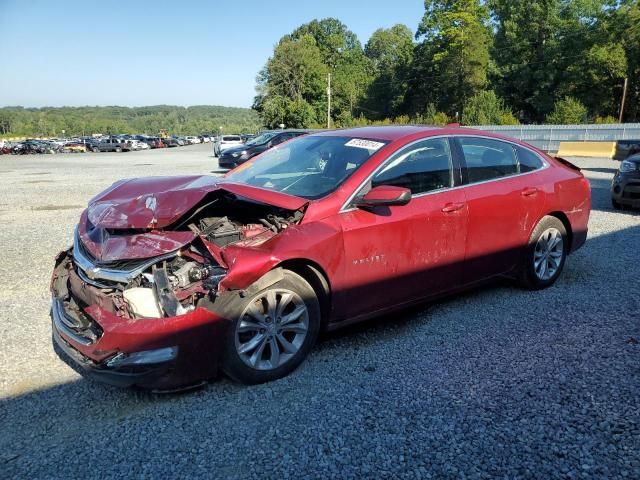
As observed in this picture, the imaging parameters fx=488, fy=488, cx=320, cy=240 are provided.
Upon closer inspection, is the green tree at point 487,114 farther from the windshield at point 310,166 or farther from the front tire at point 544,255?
the windshield at point 310,166

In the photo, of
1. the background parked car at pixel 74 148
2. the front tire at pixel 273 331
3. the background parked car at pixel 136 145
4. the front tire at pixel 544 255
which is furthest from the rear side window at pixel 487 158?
the background parked car at pixel 74 148

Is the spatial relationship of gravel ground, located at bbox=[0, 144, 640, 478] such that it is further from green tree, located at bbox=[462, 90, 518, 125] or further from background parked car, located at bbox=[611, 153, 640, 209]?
green tree, located at bbox=[462, 90, 518, 125]

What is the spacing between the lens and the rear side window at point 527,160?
478cm

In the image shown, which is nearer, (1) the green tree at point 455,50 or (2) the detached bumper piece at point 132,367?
(2) the detached bumper piece at point 132,367

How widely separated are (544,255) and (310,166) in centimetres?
263

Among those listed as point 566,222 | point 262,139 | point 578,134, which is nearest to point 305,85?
point 578,134

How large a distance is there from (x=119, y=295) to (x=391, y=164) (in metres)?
2.17

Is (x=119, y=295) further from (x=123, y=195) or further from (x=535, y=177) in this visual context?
(x=535, y=177)

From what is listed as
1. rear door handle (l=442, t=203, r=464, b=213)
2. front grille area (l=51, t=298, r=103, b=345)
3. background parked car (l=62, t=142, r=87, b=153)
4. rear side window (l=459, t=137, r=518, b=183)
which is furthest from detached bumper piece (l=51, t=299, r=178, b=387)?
background parked car (l=62, t=142, r=87, b=153)

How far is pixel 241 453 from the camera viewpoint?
2.53m

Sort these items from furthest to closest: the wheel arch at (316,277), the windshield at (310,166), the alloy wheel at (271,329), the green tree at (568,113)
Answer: the green tree at (568,113) → the windshield at (310,166) → the wheel arch at (316,277) → the alloy wheel at (271,329)

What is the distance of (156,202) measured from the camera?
331 centimetres

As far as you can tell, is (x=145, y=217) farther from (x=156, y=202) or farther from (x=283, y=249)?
(x=283, y=249)

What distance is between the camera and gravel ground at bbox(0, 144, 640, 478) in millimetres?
2457
